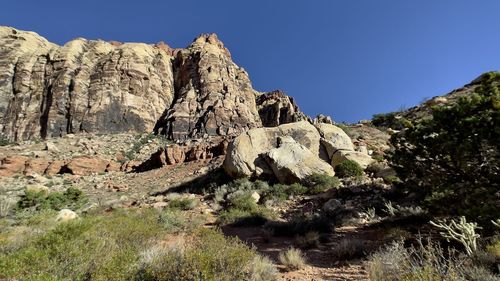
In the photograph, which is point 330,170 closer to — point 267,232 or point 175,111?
point 267,232

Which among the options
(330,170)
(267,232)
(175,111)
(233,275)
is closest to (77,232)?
(233,275)

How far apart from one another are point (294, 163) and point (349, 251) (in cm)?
941

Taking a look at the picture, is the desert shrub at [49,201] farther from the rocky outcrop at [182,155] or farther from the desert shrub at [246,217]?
the desert shrub at [246,217]

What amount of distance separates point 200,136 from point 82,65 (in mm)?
28095

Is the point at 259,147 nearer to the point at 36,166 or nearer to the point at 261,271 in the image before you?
the point at 261,271

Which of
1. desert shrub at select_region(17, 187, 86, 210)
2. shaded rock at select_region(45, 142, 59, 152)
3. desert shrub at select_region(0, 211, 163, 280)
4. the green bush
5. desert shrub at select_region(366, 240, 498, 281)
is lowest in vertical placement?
desert shrub at select_region(17, 187, 86, 210)

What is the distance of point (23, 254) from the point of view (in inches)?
206


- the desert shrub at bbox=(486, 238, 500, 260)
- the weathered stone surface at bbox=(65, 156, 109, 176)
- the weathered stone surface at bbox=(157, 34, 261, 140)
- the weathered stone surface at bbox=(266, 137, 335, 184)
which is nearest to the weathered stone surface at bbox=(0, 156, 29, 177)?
the weathered stone surface at bbox=(65, 156, 109, 176)

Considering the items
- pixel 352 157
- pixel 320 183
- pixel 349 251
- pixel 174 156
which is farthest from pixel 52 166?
pixel 349 251

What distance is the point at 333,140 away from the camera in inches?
747

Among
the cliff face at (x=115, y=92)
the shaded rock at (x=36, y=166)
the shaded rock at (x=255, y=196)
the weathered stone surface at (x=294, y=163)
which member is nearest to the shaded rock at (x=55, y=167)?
the shaded rock at (x=36, y=166)

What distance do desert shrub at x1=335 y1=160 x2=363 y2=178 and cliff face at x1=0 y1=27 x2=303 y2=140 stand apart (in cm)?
3593

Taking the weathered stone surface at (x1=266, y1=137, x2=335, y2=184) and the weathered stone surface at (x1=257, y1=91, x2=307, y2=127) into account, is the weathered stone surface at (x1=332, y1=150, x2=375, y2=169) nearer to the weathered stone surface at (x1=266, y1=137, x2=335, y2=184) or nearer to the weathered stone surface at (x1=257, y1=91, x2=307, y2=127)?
the weathered stone surface at (x1=266, y1=137, x2=335, y2=184)

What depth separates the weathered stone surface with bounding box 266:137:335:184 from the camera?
53.7ft
